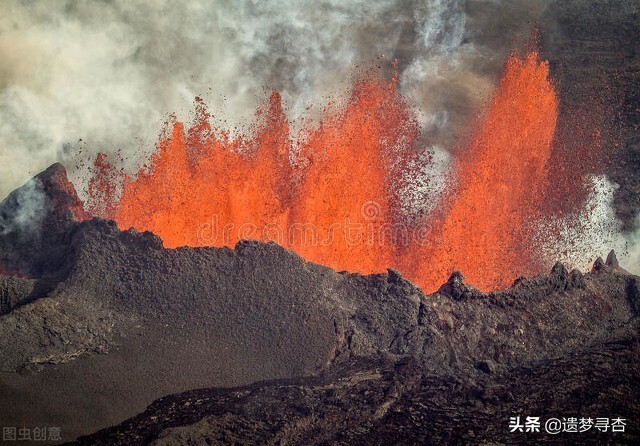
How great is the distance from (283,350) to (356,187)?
9188 mm

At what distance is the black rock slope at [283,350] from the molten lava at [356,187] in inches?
182

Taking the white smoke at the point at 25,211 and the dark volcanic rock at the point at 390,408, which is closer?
the dark volcanic rock at the point at 390,408

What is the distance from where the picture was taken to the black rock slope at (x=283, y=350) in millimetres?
11570

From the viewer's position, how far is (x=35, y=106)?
2270cm

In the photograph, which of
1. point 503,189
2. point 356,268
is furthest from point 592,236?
point 356,268

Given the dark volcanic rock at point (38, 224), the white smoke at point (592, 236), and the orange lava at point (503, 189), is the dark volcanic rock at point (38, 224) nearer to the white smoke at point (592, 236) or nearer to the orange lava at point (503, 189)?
the orange lava at point (503, 189)

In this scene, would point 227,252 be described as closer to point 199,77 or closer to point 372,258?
point 372,258

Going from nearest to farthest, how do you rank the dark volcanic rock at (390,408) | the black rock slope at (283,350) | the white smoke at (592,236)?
the dark volcanic rock at (390,408) → the black rock slope at (283,350) → the white smoke at (592,236)

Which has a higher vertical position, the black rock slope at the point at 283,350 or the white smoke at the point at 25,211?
the white smoke at the point at 25,211
